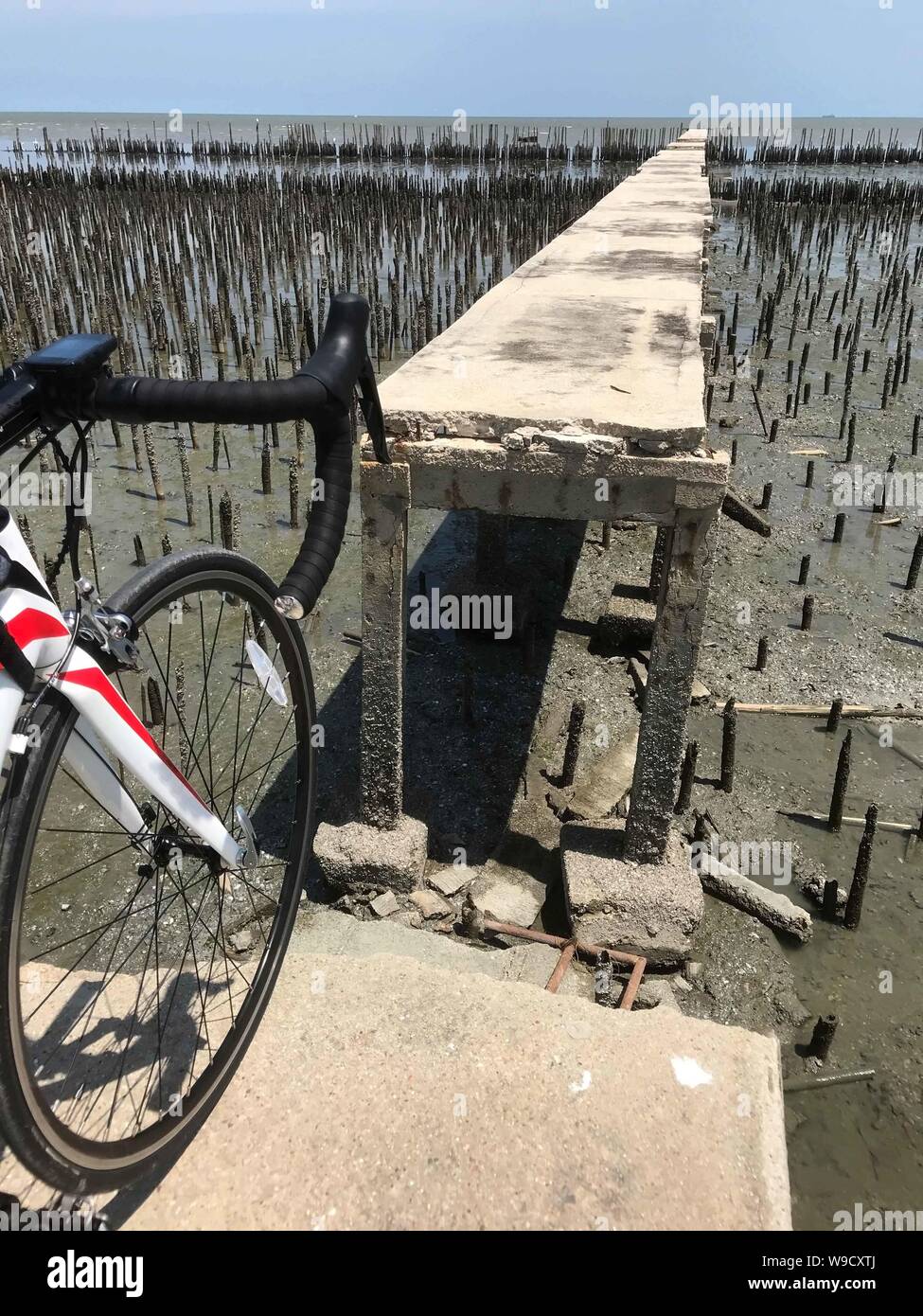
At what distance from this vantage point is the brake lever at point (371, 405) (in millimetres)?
2258

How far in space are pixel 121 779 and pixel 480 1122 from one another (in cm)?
160

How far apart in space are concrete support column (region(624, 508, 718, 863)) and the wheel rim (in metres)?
1.61

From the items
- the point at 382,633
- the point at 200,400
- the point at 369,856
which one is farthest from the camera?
the point at 369,856

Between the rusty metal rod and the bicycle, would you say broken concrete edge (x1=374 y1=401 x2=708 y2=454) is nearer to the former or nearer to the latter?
the bicycle

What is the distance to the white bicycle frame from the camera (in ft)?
5.95

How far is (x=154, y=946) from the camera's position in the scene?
143 inches

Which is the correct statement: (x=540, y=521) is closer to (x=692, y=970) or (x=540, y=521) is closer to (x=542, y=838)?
(x=542, y=838)

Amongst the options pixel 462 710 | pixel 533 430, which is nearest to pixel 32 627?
pixel 533 430

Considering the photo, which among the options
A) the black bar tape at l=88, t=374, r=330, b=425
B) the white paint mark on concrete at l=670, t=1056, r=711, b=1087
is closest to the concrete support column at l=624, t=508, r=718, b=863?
the white paint mark on concrete at l=670, t=1056, r=711, b=1087

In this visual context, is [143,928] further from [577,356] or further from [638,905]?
[577,356]

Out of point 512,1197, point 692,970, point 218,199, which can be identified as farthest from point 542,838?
point 218,199
